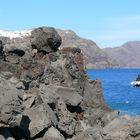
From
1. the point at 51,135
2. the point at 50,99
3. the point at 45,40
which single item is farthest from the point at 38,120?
the point at 45,40

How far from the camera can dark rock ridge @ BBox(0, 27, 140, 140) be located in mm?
24125

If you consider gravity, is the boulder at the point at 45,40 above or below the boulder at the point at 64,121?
above

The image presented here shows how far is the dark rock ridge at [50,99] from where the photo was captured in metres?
24.1

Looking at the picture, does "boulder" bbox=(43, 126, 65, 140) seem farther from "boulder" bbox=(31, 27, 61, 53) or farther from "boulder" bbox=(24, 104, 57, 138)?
"boulder" bbox=(31, 27, 61, 53)

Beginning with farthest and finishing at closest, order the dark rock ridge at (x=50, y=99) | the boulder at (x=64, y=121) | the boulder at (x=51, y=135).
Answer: the boulder at (x=64, y=121) < the boulder at (x=51, y=135) < the dark rock ridge at (x=50, y=99)

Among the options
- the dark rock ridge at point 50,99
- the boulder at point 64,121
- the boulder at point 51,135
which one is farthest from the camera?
the boulder at point 64,121

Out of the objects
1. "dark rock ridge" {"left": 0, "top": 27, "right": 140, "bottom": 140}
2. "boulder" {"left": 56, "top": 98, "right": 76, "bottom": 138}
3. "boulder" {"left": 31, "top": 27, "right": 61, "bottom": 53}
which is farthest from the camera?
"boulder" {"left": 31, "top": 27, "right": 61, "bottom": 53}

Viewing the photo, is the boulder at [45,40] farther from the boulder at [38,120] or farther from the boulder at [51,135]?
the boulder at [51,135]

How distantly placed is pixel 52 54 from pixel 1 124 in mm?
18881

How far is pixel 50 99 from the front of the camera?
29.7 metres

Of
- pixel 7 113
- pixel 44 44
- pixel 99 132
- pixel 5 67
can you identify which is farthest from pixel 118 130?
pixel 44 44

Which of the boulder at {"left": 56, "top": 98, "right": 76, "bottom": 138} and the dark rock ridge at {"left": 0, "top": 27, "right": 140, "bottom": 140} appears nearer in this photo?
the dark rock ridge at {"left": 0, "top": 27, "right": 140, "bottom": 140}

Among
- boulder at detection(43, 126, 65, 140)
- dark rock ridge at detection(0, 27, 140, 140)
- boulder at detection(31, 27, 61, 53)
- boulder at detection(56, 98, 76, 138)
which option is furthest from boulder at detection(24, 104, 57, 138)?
boulder at detection(31, 27, 61, 53)

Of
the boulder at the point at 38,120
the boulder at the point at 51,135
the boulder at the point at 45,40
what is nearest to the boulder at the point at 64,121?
the boulder at the point at 38,120
